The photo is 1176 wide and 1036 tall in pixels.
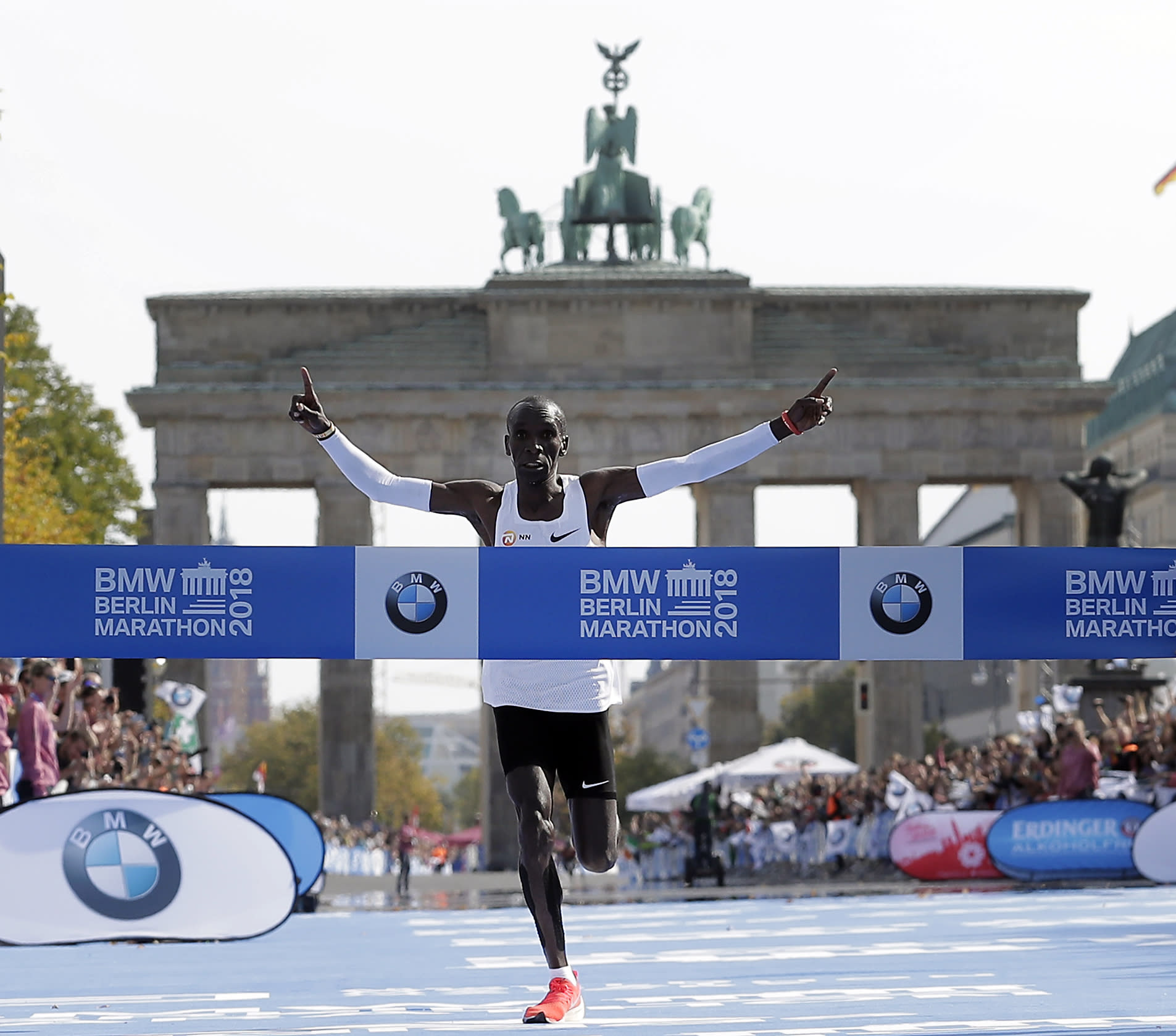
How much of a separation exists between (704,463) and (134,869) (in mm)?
6120

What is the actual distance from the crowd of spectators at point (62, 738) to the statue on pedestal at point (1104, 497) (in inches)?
582

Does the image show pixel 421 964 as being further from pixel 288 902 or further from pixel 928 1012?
pixel 928 1012

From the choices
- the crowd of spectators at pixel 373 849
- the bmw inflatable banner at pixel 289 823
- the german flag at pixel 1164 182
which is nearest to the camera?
the bmw inflatable banner at pixel 289 823

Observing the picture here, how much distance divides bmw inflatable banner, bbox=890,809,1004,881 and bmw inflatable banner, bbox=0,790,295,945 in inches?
379

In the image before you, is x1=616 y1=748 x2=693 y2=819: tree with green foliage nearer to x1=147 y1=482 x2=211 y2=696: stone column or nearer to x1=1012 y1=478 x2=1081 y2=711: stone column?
x1=1012 y1=478 x2=1081 y2=711: stone column

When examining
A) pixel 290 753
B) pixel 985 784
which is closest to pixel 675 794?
pixel 985 784

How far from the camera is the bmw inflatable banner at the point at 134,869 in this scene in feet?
41.3

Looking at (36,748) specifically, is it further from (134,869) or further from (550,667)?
(550,667)

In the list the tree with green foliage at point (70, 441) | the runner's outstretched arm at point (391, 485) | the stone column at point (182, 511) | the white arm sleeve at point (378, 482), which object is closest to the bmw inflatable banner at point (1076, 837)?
the runner's outstretched arm at point (391, 485)

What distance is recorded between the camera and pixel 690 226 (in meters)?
61.9

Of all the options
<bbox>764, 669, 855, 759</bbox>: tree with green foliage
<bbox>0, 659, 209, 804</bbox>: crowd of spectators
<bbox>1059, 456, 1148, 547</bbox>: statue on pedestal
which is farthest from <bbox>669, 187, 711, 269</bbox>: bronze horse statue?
<bbox>764, 669, 855, 759</bbox>: tree with green foliage

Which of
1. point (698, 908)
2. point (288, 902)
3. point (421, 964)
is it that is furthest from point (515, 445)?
point (698, 908)

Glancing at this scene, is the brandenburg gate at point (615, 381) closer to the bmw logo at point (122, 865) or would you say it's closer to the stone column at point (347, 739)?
the stone column at point (347, 739)

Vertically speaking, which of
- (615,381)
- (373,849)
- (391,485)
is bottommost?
(373,849)
